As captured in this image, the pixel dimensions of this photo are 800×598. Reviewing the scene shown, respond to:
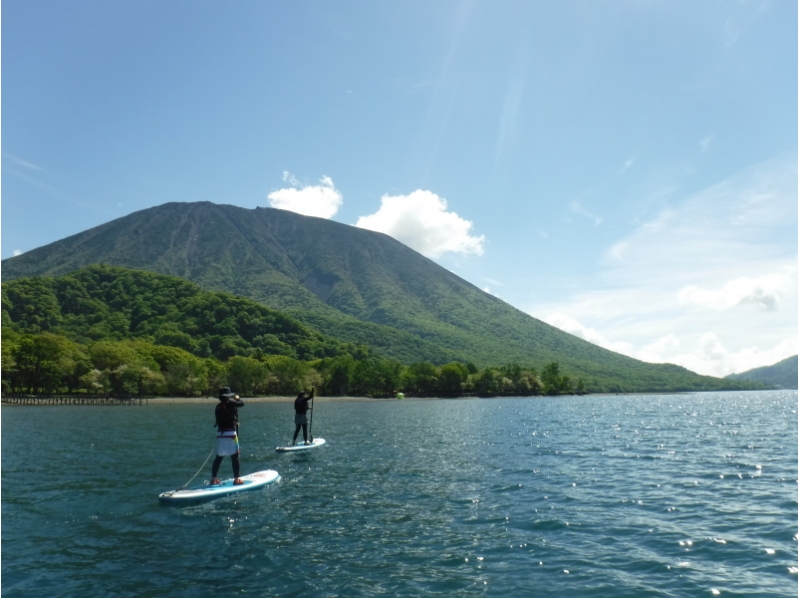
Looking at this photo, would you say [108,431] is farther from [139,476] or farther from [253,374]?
[253,374]

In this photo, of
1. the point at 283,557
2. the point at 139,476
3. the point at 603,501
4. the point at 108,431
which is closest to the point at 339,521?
the point at 283,557

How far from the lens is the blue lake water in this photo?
460 inches

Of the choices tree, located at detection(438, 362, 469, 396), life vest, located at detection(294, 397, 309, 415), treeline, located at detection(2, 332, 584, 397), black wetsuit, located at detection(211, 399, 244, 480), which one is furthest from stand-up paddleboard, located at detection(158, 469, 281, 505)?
tree, located at detection(438, 362, 469, 396)

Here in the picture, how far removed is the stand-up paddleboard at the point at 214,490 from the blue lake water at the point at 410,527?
1.36 ft

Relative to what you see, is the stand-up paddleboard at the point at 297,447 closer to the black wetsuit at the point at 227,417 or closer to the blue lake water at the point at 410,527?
the blue lake water at the point at 410,527

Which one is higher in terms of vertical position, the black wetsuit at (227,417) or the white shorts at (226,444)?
the black wetsuit at (227,417)

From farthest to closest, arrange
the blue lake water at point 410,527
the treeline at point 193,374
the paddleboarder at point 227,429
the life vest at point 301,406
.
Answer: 1. the treeline at point 193,374
2. the life vest at point 301,406
3. the paddleboarder at point 227,429
4. the blue lake water at point 410,527

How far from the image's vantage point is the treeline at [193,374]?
116062 millimetres

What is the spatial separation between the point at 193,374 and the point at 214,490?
4963 inches

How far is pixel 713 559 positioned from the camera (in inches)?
515

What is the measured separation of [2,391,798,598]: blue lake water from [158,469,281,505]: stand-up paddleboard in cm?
41

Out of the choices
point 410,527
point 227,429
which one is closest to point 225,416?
point 227,429

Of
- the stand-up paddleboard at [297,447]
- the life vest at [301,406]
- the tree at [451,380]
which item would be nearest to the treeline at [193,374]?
the tree at [451,380]

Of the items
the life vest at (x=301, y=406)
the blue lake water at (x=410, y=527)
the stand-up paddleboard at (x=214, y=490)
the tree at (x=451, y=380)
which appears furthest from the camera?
the tree at (x=451, y=380)
